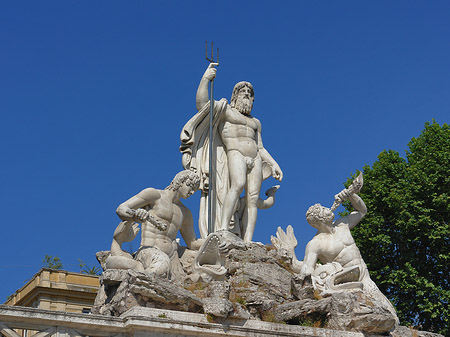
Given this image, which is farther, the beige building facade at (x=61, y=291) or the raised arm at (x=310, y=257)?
the beige building facade at (x=61, y=291)

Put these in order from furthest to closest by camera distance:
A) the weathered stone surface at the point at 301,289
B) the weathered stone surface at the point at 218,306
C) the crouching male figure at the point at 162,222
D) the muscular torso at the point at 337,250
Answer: the muscular torso at the point at 337,250 < the weathered stone surface at the point at 301,289 < the crouching male figure at the point at 162,222 < the weathered stone surface at the point at 218,306

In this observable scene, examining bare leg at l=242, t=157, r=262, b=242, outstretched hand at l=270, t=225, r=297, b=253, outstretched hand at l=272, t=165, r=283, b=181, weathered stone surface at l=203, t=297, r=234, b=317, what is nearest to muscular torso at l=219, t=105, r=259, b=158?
bare leg at l=242, t=157, r=262, b=242

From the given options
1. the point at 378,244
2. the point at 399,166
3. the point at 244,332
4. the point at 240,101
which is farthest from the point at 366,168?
the point at 244,332

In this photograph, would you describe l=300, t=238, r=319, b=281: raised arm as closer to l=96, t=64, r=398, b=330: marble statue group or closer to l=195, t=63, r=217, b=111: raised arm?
l=96, t=64, r=398, b=330: marble statue group

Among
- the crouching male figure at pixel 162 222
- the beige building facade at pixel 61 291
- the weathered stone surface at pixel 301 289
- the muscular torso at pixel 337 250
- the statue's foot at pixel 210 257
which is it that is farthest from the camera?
Result: the beige building facade at pixel 61 291

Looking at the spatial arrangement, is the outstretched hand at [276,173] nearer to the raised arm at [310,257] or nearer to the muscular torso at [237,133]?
the muscular torso at [237,133]

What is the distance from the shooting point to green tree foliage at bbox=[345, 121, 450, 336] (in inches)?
782

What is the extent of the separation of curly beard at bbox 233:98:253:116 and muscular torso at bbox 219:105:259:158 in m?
0.14

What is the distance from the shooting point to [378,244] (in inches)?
822

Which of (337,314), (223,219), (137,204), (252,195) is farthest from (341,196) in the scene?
(137,204)

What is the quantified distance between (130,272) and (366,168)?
1219 cm

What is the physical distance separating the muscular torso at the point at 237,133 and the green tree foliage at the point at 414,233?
6.96 meters

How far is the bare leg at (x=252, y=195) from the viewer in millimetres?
14359

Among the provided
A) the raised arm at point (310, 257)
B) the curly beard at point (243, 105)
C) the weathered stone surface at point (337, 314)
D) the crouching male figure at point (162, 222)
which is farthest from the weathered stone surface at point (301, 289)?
the curly beard at point (243, 105)
